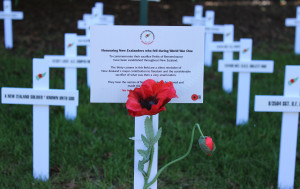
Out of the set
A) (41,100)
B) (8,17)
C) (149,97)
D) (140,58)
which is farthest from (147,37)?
(8,17)

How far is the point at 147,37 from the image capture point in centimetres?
236

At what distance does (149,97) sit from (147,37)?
0.34m

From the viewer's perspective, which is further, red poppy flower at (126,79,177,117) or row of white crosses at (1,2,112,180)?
row of white crosses at (1,2,112,180)

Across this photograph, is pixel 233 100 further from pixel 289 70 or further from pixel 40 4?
pixel 40 4

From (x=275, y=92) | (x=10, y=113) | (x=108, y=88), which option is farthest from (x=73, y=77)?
(x=275, y=92)

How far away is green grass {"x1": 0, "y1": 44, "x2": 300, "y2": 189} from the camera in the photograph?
333cm

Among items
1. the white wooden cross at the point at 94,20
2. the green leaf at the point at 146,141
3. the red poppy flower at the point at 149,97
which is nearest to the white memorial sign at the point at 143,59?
the red poppy flower at the point at 149,97

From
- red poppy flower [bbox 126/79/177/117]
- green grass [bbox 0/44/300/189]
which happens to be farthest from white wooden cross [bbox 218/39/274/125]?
red poppy flower [bbox 126/79/177/117]

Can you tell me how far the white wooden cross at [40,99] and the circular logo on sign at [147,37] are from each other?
96cm

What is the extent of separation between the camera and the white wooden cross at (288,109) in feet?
10.2

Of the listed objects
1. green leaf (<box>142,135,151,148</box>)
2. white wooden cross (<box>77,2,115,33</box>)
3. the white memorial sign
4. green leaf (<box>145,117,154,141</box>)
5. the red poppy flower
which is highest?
white wooden cross (<box>77,2,115,33</box>)

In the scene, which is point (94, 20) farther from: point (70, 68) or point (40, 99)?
point (40, 99)

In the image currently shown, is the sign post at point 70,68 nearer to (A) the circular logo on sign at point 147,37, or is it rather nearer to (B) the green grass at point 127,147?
(B) the green grass at point 127,147

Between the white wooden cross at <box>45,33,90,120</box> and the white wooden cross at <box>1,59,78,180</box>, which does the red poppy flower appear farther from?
the white wooden cross at <box>45,33,90,120</box>
